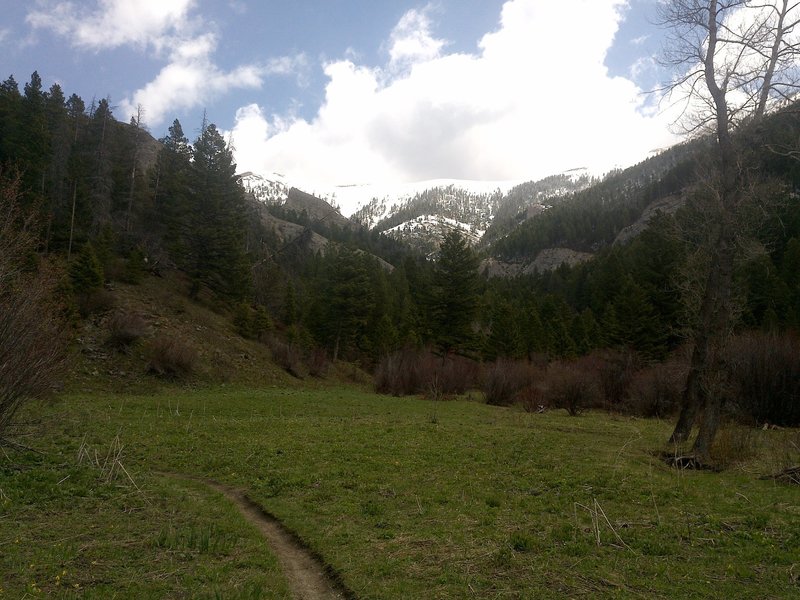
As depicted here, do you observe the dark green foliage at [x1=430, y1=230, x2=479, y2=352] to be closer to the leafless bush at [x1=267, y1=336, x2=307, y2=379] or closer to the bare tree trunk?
the leafless bush at [x1=267, y1=336, x2=307, y2=379]

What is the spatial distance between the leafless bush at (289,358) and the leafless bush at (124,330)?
425 inches

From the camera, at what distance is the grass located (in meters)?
5.51

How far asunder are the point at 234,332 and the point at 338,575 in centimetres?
3641

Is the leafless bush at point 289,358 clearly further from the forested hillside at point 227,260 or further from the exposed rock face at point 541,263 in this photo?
the exposed rock face at point 541,263

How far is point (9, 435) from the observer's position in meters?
10.3

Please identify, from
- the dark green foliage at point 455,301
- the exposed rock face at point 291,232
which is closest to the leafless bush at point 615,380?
the dark green foliage at point 455,301

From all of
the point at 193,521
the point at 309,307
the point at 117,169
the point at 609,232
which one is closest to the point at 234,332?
the point at 309,307

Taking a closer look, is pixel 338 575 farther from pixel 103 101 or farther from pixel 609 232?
pixel 609 232

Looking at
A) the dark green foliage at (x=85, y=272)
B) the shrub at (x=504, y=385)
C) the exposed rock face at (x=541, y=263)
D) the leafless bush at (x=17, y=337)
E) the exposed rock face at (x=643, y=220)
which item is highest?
the exposed rock face at (x=643, y=220)

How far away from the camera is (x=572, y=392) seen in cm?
2677

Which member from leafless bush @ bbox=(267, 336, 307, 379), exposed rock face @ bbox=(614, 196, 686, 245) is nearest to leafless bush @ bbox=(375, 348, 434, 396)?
leafless bush @ bbox=(267, 336, 307, 379)

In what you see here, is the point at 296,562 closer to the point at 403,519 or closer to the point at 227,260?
the point at 403,519

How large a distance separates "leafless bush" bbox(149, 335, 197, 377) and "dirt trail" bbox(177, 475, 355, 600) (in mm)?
22735

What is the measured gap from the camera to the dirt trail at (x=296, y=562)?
568 centimetres
